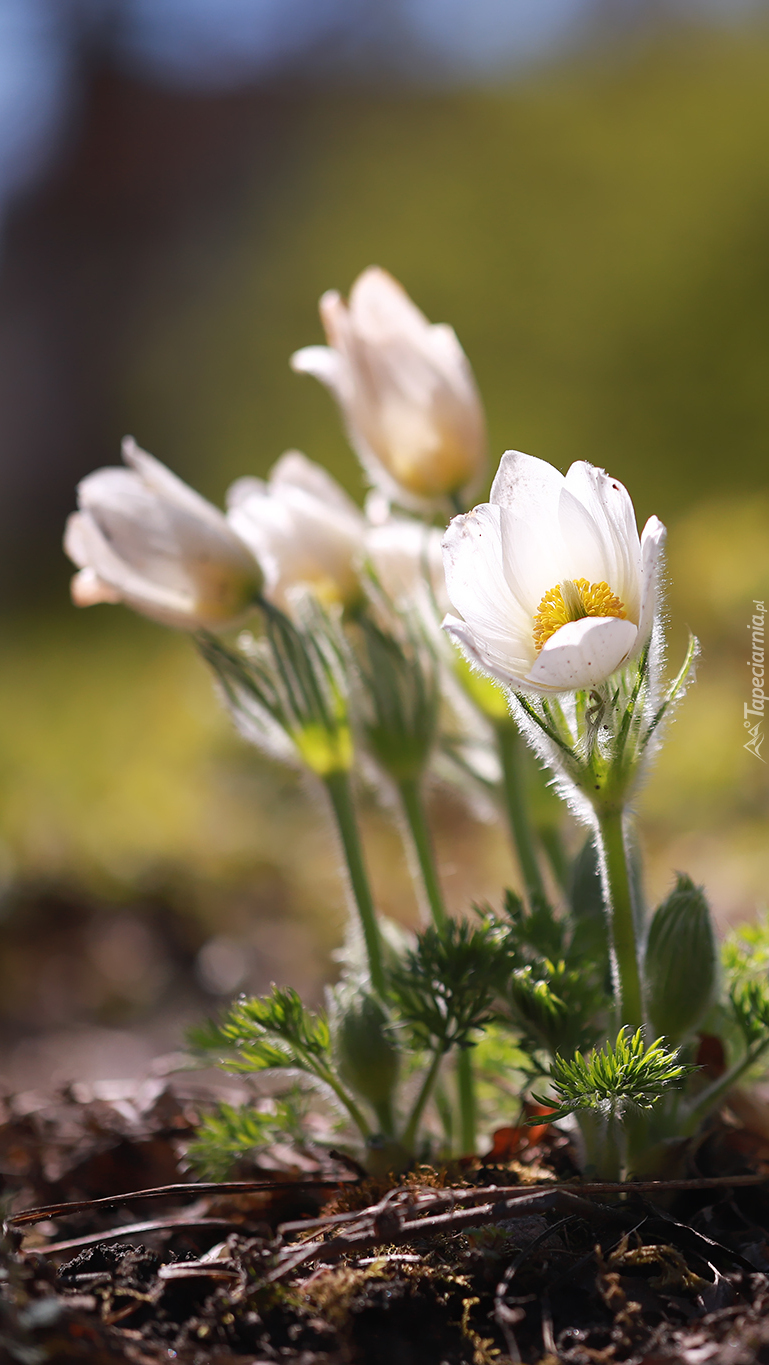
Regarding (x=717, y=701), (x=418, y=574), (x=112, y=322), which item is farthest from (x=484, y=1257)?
(x=112, y=322)

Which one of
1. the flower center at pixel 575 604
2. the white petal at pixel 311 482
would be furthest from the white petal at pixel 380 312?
the flower center at pixel 575 604

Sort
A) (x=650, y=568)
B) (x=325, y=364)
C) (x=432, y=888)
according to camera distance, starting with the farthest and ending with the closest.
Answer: (x=325, y=364), (x=432, y=888), (x=650, y=568)

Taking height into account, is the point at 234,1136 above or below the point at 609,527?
below

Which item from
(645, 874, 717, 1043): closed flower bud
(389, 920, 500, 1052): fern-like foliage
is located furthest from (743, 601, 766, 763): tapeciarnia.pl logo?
(389, 920, 500, 1052): fern-like foliage

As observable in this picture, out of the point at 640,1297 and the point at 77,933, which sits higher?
the point at 77,933

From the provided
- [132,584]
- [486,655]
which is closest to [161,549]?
[132,584]

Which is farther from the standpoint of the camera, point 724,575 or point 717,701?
point 724,575

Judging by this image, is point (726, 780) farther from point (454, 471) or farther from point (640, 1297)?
point (640, 1297)

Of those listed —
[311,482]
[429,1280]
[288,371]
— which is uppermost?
[288,371]

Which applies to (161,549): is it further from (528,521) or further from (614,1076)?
(614,1076)
